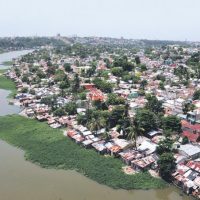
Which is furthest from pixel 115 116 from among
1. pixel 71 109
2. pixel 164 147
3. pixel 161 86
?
pixel 161 86

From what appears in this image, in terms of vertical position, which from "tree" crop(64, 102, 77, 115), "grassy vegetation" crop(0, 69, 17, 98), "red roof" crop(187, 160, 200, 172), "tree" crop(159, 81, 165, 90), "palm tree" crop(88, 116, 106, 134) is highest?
"red roof" crop(187, 160, 200, 172)

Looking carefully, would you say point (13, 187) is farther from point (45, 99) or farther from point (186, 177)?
point (45, 99)

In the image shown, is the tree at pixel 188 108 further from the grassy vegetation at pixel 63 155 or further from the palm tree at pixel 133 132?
the grassy vegetation at pixel 63 155

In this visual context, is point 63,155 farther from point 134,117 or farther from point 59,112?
point 59,112

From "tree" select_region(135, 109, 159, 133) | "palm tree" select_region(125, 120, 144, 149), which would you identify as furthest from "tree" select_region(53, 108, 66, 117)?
"palm tree" select_region(125, 120, 144, 149)

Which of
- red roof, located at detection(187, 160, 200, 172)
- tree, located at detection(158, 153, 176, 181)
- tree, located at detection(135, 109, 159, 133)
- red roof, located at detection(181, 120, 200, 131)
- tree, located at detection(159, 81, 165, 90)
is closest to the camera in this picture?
tree, located at detection(158, 153, 176, 181)

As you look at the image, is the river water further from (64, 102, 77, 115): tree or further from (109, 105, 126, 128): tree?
(64, 102, 77, 115): tree
